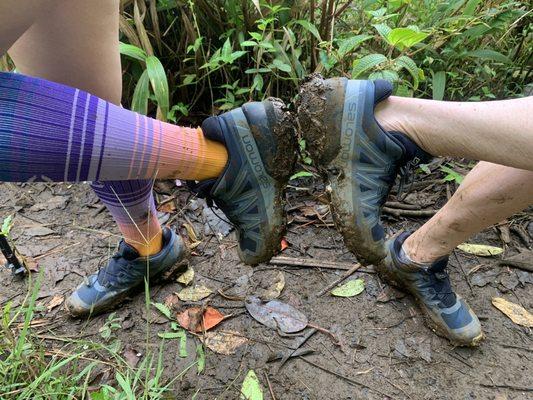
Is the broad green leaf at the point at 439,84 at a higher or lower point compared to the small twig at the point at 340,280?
higher

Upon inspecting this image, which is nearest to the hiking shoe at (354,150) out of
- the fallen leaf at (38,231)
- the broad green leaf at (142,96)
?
the broad green leaf at (142,96)

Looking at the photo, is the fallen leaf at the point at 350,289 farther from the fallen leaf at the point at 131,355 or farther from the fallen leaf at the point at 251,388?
the fallen leaf at the point at 131,355

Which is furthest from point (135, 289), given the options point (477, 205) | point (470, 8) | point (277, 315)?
point (470, 8)

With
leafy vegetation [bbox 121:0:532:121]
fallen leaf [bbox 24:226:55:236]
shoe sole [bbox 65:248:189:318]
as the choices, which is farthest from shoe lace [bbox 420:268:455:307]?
fallen leaf [bbox 24:226:55:236]

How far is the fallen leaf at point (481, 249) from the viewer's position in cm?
147

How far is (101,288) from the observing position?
1309mm

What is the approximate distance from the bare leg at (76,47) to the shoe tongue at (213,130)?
26 centimetres

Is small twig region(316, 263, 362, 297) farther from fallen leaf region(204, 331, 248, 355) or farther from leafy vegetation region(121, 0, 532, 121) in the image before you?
leafy vegetation region(121, 0, 532, 121)

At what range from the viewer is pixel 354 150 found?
3.25 feet

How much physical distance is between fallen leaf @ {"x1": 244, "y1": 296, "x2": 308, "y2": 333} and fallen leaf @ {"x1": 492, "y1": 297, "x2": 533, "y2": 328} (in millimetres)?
584

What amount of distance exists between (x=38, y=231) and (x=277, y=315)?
38.4 inches

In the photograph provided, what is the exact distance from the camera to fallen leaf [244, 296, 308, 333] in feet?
4.10

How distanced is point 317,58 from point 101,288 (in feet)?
3.91

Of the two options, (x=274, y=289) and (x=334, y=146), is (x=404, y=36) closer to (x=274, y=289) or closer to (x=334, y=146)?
(x=334, y=146)
